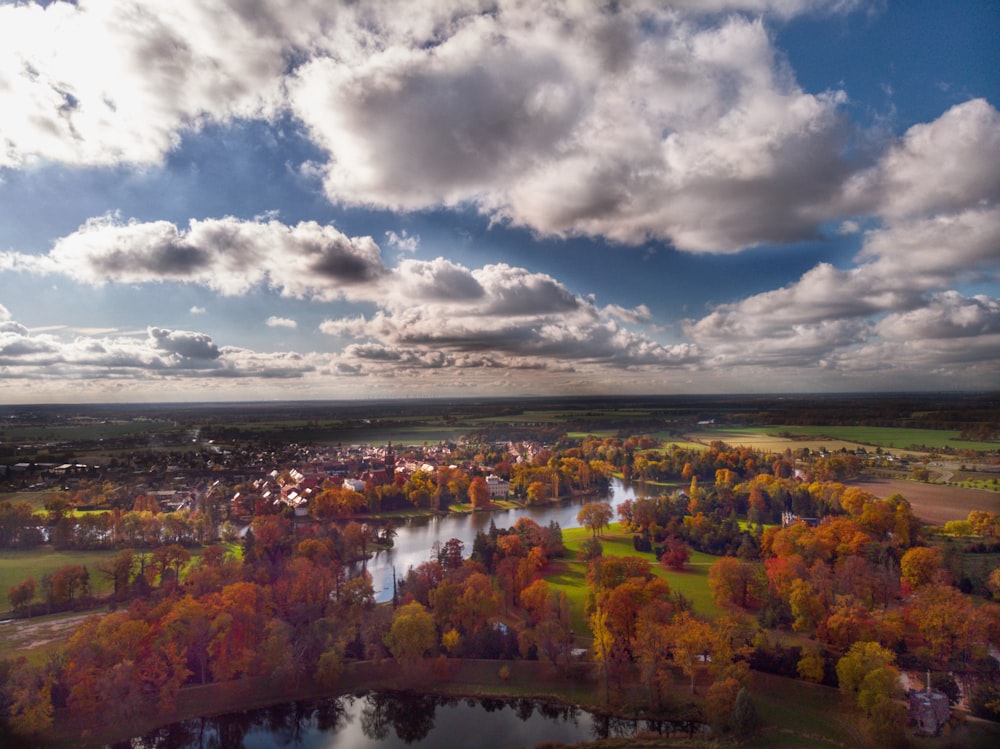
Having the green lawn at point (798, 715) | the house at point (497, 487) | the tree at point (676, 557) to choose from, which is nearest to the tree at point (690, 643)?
the green lawn at point (798, 715)

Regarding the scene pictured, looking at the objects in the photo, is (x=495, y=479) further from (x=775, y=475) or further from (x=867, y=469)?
(x=867, y=469)

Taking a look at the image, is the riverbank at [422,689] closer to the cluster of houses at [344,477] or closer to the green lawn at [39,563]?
the green lawn at [39,563]

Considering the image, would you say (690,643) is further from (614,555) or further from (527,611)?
(614,555)

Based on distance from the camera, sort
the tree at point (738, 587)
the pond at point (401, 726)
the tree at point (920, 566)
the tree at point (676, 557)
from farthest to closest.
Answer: the tree at point (676, 557), the tree at point (920, 566), the tree at point (738, 587), the pond at point (401, 726)

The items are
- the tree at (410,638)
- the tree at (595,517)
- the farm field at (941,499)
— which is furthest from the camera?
the tree at (595,517)

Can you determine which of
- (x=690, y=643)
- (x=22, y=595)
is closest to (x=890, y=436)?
(x=690, y=643)

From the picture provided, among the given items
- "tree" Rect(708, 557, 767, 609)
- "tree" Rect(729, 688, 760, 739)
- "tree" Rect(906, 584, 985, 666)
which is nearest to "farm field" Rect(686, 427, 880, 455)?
"tree" Rect(906, 584, 985, 666)

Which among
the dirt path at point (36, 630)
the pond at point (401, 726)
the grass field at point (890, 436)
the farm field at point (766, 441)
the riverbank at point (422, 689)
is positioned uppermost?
the grass field at point (890, 436)
